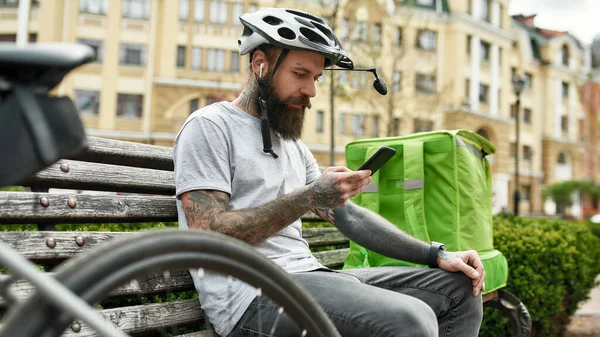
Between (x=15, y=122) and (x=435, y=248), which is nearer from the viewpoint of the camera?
(x=15, y=122)

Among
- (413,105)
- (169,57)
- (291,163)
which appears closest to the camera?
(291,163)

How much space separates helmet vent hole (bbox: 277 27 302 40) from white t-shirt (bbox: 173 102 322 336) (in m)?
0.37

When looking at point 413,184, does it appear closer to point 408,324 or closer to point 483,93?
point 408,324

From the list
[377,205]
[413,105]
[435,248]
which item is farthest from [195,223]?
[413,105]

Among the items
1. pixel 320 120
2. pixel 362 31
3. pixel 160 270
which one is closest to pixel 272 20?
pixel 160 270

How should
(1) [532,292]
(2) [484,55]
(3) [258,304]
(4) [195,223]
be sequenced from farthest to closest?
(2) [484,55] → (1) [532,292] → (4) [195,223] → (3) [258,304]

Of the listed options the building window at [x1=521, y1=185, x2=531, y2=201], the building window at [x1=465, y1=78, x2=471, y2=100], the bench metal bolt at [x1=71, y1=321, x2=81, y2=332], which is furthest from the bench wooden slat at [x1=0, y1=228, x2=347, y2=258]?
the building window at [x1=521, y1=185, x2=531, y2=201]

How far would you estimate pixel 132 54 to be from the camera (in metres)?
33.8

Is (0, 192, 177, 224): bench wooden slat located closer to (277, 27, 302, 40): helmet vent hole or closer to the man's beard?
the man's beard

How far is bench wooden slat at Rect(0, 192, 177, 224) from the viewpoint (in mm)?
1945

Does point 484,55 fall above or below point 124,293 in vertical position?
above

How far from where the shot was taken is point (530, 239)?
490cm

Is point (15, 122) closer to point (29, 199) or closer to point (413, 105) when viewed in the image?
point (29, 199)

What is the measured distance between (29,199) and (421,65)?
123ft
